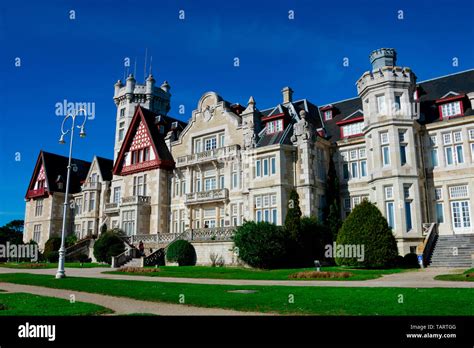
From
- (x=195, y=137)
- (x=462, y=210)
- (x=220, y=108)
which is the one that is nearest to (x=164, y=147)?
(x=195, y=137)

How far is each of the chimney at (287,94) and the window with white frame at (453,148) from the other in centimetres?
1552

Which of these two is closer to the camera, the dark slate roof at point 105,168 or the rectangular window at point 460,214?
the rectangular window at point 460,214

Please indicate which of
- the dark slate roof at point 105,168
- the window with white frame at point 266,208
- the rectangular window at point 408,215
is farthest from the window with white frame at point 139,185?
the rectangular window at point 408,215

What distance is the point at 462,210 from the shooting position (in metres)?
27.4

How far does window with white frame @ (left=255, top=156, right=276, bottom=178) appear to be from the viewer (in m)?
32.3

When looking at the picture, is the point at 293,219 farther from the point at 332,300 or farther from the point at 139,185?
the point at 139,185

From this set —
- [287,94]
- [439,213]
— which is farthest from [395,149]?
[287,94]

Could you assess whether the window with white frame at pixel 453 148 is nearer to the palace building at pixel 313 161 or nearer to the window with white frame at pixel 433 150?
the palace building at pixel 313 161

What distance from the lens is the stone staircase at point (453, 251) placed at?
22578mm

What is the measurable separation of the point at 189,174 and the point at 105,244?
34.3 ft

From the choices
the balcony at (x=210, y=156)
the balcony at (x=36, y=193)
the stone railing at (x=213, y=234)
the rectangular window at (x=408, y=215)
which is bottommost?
the stone railing at (x=213, y=234)

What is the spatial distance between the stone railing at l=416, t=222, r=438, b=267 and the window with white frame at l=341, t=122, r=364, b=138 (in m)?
9.68
